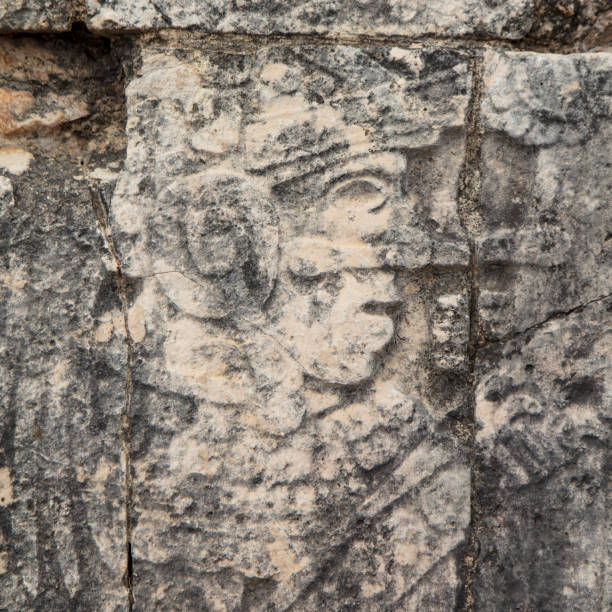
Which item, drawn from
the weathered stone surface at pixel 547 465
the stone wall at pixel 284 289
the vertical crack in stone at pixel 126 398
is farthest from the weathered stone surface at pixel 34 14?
the weathered stone surface at pixel 547 465

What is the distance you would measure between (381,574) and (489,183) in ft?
2.85

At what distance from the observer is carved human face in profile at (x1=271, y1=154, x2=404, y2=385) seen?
141 cm

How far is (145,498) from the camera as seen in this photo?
4.60 ft

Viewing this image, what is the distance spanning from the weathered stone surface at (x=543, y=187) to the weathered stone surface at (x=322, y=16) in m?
0.09

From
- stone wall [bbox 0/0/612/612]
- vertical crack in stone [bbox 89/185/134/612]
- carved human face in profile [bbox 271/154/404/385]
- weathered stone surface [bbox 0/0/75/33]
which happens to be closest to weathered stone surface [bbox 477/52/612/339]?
stone wall [bbox 0/0/612/612]

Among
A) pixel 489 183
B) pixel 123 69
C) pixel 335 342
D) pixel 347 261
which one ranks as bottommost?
pixel 335 342

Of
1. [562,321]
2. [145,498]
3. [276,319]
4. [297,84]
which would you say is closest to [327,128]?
[297,84]

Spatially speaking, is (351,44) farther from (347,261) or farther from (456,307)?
(456,307)

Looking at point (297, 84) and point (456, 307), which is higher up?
point (297, 84)

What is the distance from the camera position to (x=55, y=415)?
4.57 feet

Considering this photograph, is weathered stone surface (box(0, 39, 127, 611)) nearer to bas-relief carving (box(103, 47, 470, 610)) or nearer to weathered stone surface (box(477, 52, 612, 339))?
bas-relief carving (box(103, 47, 470, 610))

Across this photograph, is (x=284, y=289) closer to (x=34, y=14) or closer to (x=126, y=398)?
(x=126, y=398)

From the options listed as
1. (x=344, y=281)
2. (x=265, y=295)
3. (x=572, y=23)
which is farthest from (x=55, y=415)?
(x=572, y=23)

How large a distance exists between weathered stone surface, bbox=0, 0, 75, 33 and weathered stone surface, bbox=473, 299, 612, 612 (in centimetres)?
114
